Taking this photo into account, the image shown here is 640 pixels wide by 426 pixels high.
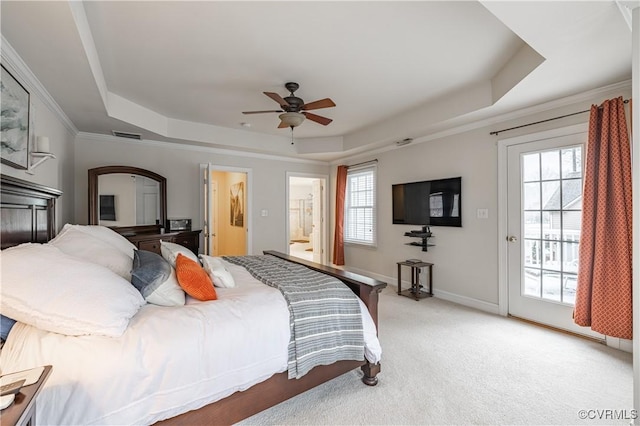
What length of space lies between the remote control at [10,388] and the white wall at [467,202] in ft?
13.3

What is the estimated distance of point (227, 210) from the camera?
22.4 ft

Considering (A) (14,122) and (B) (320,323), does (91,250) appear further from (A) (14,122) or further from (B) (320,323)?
(B) (320,323)

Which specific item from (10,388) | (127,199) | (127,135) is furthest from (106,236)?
(127,135)

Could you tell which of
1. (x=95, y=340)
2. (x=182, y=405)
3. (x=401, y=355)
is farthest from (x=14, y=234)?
(x=401, y=355)

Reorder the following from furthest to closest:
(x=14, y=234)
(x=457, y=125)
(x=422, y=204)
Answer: (x=422, y=204), (x=457, y=125), (x=14, y=234)

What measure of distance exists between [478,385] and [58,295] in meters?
2.56

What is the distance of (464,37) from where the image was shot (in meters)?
2.31

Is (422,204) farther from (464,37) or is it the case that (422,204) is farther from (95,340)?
(95,340)

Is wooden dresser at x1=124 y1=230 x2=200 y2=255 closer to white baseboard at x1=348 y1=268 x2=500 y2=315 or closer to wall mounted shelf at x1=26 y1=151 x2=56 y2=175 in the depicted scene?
wall mounted shelf at x1=26 y1=151 x2=56 y2=175

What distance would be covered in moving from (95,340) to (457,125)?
4167 mm

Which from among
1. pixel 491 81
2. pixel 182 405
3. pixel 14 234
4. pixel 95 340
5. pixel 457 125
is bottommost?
pixel 182 405

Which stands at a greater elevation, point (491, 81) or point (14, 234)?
point (491, 81)

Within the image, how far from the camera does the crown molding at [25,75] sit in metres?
1.91

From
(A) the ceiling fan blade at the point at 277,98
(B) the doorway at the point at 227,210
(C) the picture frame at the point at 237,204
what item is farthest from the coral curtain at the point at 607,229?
(C) the picture frame at the point at 237,204
